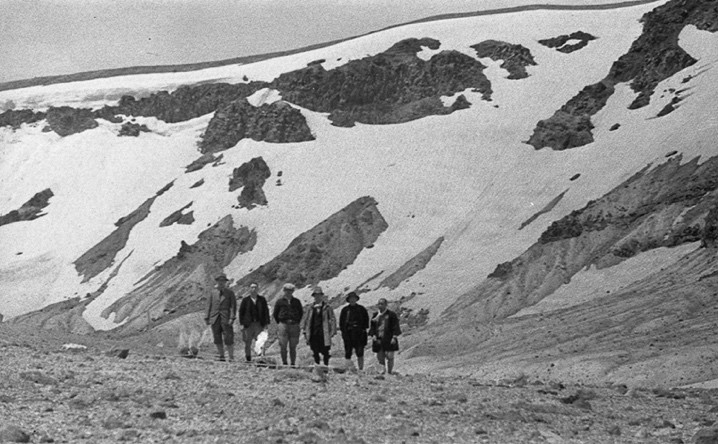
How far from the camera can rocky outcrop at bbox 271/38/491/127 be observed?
13488cm

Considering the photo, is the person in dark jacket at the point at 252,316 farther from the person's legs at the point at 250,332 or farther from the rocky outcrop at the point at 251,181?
the rocky outcrop at the point at 251,181

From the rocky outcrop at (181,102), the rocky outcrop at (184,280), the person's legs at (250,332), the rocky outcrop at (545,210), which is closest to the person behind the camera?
the person's legs at (250,332)

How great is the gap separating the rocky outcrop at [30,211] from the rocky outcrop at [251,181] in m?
25.4

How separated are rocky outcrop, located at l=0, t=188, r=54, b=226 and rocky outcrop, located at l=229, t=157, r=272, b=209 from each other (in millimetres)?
25352

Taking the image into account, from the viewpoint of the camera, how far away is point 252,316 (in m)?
29.8

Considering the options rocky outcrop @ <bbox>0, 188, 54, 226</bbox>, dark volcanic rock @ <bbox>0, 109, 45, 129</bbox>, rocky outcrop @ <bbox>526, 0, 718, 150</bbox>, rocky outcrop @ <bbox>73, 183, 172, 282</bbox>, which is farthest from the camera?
dark volcanic rock @ <bbox>0, 109, 45, 129</bbox>

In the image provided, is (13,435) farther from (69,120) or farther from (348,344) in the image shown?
(69,120)

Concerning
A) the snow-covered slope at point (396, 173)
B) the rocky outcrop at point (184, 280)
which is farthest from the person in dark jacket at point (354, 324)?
the rocky outcrop at point (184, 280)

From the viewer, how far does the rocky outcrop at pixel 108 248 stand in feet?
384

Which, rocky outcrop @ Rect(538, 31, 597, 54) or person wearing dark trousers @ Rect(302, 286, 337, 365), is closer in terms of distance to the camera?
person wearing dark trousers @ Rect(302, 286, 337, 365)

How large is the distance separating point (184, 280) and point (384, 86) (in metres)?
43.1

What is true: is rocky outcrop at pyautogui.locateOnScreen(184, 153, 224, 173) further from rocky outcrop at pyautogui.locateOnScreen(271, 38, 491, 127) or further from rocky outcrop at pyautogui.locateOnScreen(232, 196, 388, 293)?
rocky outcrop at pyautogui.locateOnScreen(232, 196, 388, 293)

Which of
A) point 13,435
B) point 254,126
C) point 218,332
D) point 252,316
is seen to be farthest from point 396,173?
point 13,435

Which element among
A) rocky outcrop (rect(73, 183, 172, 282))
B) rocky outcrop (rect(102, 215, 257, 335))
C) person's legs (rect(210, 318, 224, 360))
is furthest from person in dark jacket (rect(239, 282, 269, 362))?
rocky outcrop (rect(73, 183, 172, 282))
